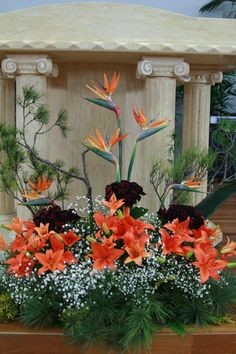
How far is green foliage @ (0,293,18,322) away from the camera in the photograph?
171cm

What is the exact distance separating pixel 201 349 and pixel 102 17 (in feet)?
5.50

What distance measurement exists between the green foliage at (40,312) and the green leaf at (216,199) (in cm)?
68

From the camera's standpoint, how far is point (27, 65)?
7.66 ft

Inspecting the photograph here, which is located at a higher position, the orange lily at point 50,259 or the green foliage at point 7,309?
the orange lily at point 50,259

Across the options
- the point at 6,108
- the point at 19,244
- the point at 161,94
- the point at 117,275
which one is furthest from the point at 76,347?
the point at 6,108

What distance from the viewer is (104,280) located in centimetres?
159

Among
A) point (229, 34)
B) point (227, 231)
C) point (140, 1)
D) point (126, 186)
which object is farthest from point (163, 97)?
point (140, 1)

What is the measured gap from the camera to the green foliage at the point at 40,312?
1.62 metres

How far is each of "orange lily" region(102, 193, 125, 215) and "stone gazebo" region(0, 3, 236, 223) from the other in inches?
30.1

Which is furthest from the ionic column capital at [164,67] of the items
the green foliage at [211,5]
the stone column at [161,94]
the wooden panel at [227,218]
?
the green foliage at [211,5]

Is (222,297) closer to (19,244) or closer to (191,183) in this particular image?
(191,183)

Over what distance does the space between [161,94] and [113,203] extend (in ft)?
2.86

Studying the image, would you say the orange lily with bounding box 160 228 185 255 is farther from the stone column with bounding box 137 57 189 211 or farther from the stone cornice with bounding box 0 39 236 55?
the stone cornice with bounding box 0 39 236 55

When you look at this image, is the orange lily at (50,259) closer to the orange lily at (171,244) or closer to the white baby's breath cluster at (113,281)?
the white baby's breath cluster at (113,281)
